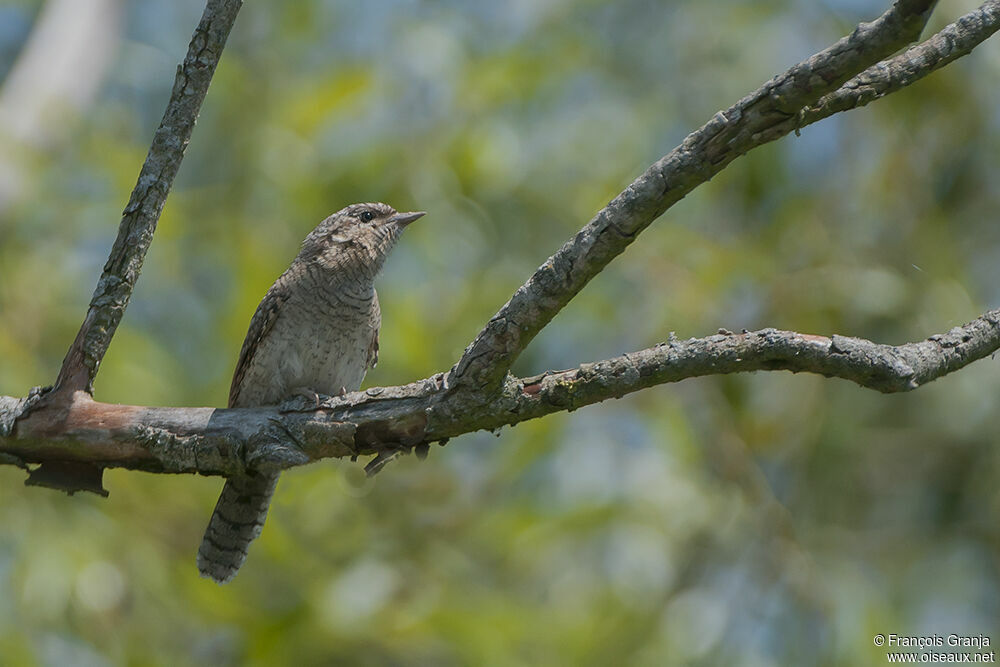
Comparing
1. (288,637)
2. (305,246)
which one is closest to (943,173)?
(305,246)

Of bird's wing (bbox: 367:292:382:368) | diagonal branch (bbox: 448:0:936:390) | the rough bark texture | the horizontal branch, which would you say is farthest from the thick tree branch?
bird's wing (bbox: 367:292:382:368)

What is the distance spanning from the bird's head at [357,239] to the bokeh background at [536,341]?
850 mm

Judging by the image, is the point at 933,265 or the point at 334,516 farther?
the point at 933,265

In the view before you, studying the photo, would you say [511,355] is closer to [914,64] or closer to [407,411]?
[407,411]

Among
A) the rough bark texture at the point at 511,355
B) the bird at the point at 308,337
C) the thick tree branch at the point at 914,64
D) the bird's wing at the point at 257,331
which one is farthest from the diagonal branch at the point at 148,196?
the thick tree branch at the point at 914,64

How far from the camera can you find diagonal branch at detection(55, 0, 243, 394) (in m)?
3.03

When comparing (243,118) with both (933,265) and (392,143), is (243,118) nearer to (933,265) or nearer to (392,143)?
(392,143)

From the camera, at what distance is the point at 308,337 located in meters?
4.42

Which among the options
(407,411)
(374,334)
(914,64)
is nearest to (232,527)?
(374,334)

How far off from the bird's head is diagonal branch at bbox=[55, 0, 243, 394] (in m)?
1.43

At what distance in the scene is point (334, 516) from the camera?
214 inches

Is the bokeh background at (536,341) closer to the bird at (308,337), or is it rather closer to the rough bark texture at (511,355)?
the bird at (308,337)

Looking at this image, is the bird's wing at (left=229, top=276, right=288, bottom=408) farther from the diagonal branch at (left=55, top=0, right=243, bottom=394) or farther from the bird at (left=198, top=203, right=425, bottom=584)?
the diagonal branch at (left=55, top=0, right=243, bottom=394)

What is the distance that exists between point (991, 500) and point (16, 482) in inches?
260
